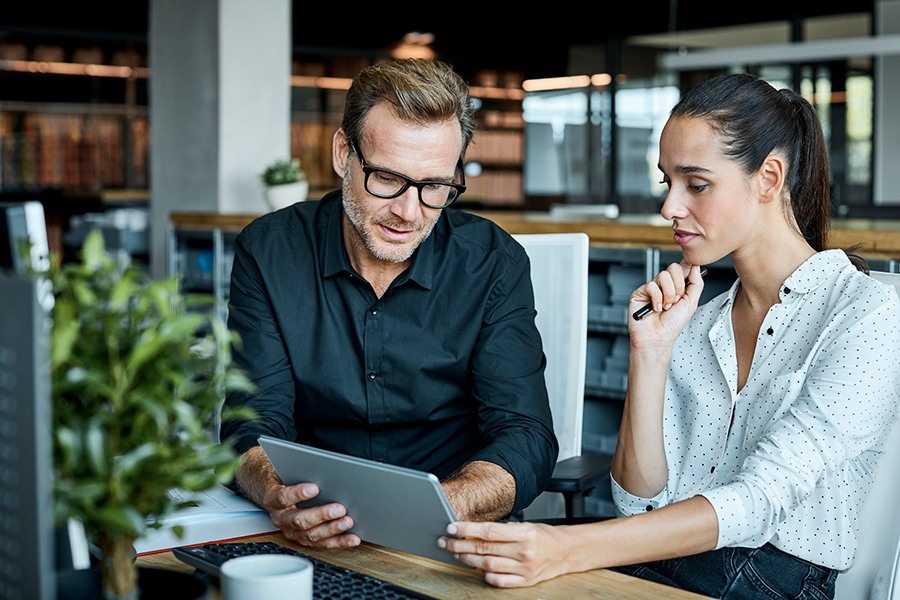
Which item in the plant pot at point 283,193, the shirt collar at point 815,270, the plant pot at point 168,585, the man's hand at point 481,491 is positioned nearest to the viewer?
the plant pot at point 168,585

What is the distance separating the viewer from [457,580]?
3.34 feet

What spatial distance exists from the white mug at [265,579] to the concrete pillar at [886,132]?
7186 millimetres

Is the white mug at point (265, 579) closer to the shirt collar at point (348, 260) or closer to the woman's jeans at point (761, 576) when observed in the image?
the woman's jeans at point (761, 576)

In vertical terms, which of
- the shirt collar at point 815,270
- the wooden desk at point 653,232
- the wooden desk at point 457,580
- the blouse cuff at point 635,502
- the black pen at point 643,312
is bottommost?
the blouse cuff at point 635,502

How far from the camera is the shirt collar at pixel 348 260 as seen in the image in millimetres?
1673

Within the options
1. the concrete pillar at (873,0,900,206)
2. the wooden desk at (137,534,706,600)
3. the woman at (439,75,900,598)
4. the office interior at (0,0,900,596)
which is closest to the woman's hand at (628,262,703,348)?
the woman at (439,75,900,598)

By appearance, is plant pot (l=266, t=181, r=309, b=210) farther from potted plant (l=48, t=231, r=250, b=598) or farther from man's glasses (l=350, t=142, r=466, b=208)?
potted plant (l=48, t=231, r=250, b=598)

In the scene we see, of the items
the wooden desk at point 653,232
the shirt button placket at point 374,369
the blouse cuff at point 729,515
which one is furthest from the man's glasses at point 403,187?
the wooden desk at point 653,232

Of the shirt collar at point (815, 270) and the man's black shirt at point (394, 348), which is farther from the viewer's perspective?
the man's black shirt at point (394, 348)

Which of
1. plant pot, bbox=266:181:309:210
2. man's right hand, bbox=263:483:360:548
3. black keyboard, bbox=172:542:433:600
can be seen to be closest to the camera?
black keyboard, bbox=172:542:433:600

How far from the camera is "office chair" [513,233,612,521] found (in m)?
1.91

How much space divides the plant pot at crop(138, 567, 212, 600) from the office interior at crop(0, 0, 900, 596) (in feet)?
11.0

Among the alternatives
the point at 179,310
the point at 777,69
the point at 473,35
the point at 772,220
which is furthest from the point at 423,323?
the point at 473,35

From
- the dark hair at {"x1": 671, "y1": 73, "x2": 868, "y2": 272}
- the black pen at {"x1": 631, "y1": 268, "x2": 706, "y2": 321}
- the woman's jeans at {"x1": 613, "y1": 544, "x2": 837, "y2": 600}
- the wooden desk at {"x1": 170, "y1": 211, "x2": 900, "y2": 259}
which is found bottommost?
the woman's jeans at {"x1": 613, "y1": 544, "x2": 837, "y2": 600}
